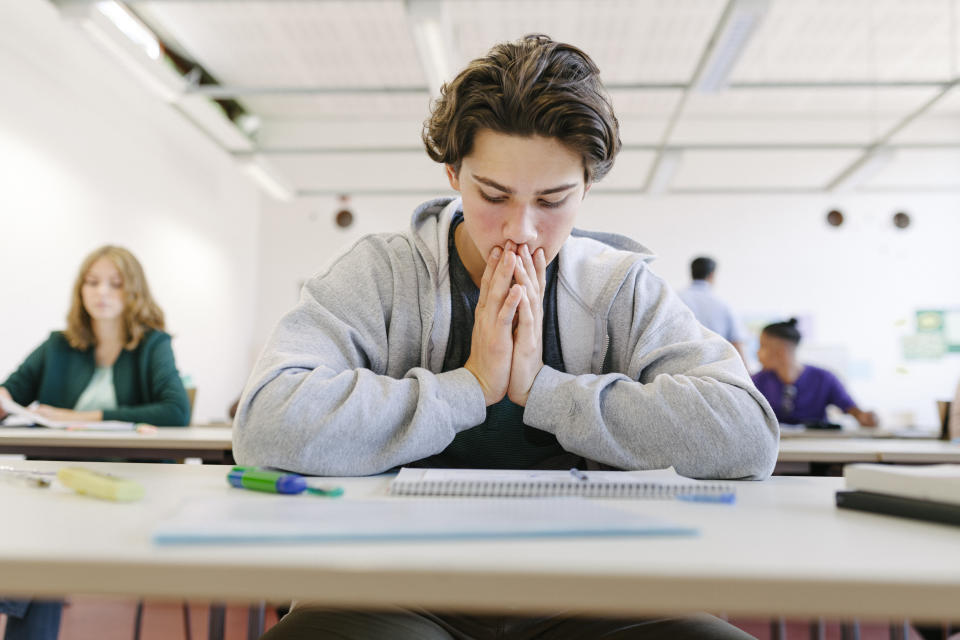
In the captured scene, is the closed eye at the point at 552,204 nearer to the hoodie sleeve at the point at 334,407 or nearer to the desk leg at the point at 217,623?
the hoodie sleeve at the point at 334,407

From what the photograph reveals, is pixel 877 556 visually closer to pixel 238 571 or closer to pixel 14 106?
pixel 238 571

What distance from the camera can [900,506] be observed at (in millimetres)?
611

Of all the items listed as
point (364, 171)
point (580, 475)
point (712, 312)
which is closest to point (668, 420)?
point (580, 475)

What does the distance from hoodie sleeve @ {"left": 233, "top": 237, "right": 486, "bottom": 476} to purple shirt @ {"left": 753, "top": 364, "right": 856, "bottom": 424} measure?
12.1ft

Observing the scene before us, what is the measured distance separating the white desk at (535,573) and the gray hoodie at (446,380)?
0.43 m

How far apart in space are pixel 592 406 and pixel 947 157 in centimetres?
835

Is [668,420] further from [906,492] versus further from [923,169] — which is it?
[923,169]

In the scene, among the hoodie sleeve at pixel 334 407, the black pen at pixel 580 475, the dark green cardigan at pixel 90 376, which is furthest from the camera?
the dark green cardigan at pixel 90 376

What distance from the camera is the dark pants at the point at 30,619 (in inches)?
67.9

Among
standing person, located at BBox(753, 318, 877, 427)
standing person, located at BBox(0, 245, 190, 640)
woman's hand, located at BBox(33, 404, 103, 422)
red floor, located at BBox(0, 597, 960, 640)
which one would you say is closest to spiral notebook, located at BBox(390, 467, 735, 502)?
red floor, located at BBox(0, 597, 960, 640)

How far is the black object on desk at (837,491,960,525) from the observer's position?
0.57m

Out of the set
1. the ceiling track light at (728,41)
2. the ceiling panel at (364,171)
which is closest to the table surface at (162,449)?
the ceiling track light at (728,41)

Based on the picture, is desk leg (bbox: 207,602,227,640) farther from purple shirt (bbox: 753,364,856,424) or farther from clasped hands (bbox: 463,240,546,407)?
purple shirt (bbox: 753,364,856,424)

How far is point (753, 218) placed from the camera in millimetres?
7527
